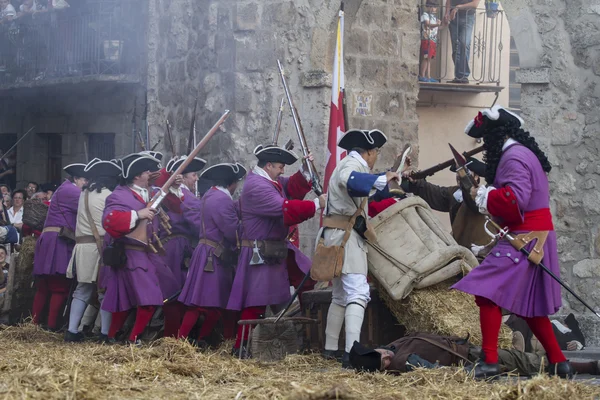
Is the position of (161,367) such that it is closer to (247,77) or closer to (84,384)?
(84,384)

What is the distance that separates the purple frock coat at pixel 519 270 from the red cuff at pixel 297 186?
111 inches

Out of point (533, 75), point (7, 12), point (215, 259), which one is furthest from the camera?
point (7, 12)

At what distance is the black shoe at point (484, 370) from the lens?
7.30 meters

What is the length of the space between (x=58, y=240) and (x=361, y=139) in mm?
3956

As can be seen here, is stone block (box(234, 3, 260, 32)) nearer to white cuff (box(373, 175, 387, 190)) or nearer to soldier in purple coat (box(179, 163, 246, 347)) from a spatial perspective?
soldier in purple coat (box(179, 163, 246, 347))

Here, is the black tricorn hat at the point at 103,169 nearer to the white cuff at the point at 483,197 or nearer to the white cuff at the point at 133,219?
the white cuff at the point at 133,219

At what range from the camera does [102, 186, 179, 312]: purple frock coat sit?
9.93 metres

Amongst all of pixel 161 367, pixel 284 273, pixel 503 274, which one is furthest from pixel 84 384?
pixel 284 273

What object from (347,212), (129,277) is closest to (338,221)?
(347,212)

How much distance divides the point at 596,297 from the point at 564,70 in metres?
2.07

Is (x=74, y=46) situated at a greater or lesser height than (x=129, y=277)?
greater

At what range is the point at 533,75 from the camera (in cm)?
1057

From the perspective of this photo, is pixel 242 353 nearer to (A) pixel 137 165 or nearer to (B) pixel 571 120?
(A) pixel 137 165

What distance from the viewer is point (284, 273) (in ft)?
31.4
